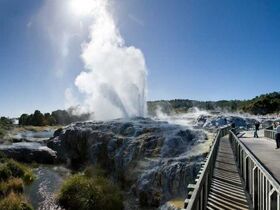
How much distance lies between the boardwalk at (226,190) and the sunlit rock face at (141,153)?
1548 centimetres

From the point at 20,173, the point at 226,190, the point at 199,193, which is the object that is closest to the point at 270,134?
the point at 20,173

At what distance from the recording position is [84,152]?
1970 inches

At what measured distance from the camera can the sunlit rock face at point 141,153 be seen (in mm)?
32094

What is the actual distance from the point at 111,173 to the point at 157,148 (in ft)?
19.6

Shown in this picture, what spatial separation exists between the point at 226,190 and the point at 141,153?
90.6 feet

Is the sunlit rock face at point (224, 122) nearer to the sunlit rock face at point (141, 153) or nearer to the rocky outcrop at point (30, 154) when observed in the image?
the sunlit rock face at point (141, 153)

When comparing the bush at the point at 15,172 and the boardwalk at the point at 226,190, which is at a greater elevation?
the boardwalk at the point at 226,190

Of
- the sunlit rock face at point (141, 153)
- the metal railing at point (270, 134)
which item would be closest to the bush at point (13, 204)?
→ the sunlit rock face at point (141, 153)

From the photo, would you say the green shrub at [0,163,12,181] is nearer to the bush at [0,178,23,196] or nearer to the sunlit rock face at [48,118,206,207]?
the bush at [0,178,23,196]

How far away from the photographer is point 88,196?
88.9 ft

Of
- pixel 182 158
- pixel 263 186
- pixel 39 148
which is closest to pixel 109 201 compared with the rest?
pixel 182 158

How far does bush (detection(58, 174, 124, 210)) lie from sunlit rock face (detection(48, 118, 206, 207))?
437cm

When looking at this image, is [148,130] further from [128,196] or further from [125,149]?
[128,196]

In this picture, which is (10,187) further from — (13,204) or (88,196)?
(88,196)
